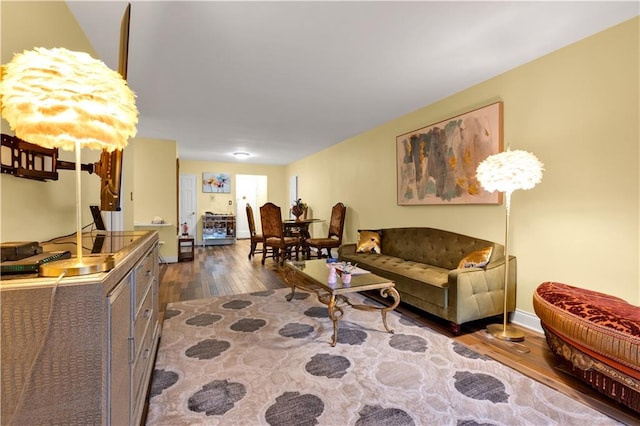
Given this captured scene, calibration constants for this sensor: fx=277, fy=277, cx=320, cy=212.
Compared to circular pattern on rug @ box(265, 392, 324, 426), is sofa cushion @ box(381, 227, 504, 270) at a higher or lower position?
higher

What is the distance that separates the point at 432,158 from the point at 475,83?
93cm

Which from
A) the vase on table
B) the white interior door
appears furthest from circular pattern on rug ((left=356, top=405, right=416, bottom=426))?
the white interior door

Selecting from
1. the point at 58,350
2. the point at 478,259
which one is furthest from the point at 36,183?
the point at 478,259

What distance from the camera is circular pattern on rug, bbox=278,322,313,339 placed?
2465mm

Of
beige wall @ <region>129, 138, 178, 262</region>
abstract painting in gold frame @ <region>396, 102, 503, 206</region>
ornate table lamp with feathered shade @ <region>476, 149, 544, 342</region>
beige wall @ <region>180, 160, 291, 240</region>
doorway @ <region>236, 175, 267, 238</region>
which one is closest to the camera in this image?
ornate table lamp with feathered shade @ <region>476, 149, 544, 342</region>

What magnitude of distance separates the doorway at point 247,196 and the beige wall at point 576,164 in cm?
730

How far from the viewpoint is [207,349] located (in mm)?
2225

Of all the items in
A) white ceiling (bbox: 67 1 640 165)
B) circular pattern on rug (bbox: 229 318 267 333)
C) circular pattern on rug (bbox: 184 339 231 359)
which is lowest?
circular pattern on rug (bbox: 184 339 231 359)

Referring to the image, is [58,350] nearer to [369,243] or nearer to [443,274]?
[443,274]

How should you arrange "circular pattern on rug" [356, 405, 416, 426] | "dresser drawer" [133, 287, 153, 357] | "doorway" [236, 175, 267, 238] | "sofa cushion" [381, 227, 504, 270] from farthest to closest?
"doorway" [236, 175, 267, 238]
"sofa cushion" [381, 227, 504, 270]
"circular pattern on rug" [356, 405, 416, 426]
"dresser drawer" [133, 287, 153, 357]

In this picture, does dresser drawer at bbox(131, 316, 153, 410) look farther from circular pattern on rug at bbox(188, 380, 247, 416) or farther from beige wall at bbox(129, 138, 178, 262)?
beige wall at bbox(129, 138, 178, 262)

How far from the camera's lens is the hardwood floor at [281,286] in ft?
5.65

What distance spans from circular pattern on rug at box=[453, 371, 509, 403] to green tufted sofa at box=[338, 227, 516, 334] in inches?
24.4

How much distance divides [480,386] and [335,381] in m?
0.92
